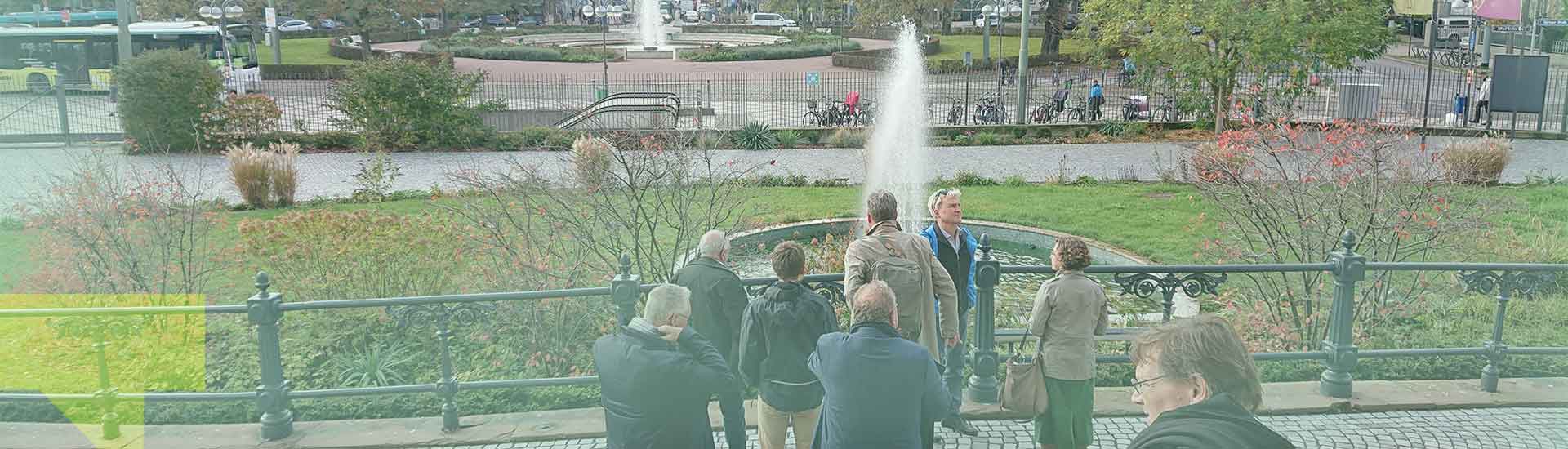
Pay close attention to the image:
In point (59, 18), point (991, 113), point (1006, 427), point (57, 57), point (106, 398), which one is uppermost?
point (59, 18)

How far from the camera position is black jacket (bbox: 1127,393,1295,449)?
2.66 metres

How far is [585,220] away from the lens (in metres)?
9.14

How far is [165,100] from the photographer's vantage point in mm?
21234

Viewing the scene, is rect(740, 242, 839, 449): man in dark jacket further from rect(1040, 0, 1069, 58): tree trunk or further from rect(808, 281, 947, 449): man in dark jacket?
rect(1040, 0, 1069, 58): tree trunk

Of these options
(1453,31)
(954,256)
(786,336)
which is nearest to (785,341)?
(786,336)

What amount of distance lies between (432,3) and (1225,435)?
48.2 m

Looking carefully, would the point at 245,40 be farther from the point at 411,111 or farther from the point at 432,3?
the point at 411,111

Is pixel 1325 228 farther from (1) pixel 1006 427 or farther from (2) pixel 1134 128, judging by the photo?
(2) pixel 1134 128

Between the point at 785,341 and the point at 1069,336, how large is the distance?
1.43m

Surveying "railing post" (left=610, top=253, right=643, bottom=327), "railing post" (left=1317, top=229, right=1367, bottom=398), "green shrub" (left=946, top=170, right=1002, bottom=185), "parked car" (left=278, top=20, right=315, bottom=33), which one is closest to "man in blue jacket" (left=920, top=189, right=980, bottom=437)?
"railing post" (left=610, top=253, right=643, bottom=327)

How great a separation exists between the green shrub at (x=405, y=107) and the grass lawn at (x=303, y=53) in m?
25.2

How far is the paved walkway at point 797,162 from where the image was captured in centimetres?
1812

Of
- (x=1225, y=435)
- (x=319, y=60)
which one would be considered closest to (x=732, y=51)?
(x=319, y=60)

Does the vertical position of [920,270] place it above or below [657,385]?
above
